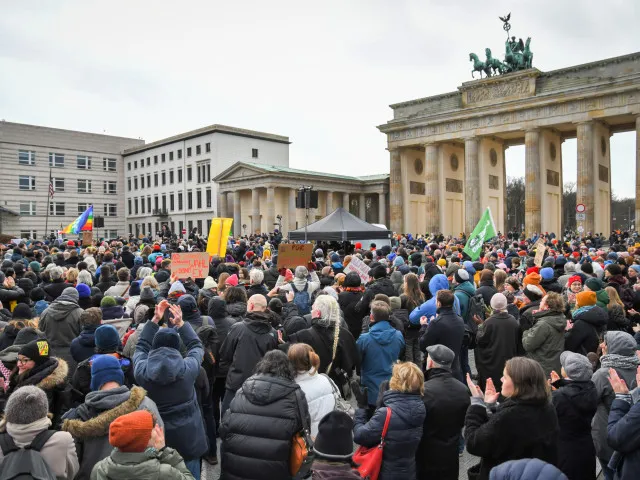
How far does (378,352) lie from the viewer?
5.71 m

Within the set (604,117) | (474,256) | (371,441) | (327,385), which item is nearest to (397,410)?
(371,441)

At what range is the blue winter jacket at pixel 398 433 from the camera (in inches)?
152

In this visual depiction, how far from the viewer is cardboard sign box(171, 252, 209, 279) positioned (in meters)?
9.98

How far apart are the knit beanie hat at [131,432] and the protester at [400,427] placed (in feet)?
5.45

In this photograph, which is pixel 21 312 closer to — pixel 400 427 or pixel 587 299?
pixel 400 427

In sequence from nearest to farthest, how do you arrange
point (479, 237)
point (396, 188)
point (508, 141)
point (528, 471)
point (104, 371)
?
point (528, 471) → point (104, 371) → point (479, 237) → point (508, 141) → point (396, 188)

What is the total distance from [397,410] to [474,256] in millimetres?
10672

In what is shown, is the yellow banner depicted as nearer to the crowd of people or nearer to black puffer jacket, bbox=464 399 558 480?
the crowd of people

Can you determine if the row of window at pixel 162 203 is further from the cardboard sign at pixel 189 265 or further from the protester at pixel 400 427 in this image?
the protester at pixel 400 427

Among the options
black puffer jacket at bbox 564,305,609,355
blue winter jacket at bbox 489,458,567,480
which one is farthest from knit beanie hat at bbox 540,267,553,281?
blue winter jacket at bbox 489,458,567,480

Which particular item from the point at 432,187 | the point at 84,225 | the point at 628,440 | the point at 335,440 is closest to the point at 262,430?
the point at 335,440

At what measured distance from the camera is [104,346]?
4.63 meters

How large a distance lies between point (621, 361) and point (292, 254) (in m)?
8.36

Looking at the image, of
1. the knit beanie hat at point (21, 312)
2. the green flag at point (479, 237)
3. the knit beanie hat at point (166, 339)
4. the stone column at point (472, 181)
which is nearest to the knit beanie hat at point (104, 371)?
the knit beanie hat at point (166, 339)
